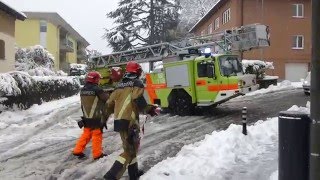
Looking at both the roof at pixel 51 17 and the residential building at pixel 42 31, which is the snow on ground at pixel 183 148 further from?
the residential building at pixel 42 31

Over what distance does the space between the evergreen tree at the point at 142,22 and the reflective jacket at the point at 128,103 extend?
41251 millimetres

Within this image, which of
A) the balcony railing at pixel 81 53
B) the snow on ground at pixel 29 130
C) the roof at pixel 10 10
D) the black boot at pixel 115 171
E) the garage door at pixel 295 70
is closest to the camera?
the black boot at pixel 115 171

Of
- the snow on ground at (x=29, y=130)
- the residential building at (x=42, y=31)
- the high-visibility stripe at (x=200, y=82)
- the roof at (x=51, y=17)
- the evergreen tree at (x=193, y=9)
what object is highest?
the evergreen tree at (x=193, y=9)

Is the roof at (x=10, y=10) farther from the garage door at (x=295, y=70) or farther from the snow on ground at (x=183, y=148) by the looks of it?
the garage door at (x=295, y=70)

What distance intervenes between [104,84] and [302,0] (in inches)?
902

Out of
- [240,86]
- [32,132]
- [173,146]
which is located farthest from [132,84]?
[240,86]

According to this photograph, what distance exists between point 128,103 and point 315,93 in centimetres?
363

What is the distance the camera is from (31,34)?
162 ft

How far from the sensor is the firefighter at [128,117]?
6973mm

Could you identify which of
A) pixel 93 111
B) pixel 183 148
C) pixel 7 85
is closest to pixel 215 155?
pixel 183 148

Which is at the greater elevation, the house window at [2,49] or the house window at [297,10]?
the house window at [297,10]

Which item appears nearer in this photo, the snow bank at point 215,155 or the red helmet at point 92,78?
the snow bank at point 215,155

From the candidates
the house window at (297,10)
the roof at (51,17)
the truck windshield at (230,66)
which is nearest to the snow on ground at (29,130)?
the truck windshield at (230,66)

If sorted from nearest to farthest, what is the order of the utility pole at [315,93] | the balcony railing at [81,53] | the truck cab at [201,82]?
the utility pole at [315,93] < the truck cab at [201,82] < the balcony railing at [81,53]
